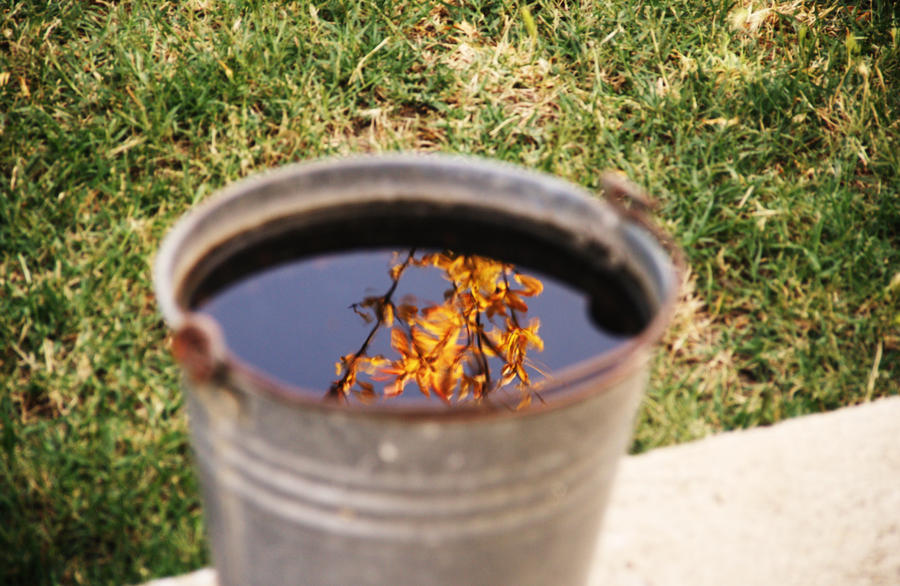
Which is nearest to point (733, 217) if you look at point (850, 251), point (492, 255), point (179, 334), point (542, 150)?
point (850, 251)

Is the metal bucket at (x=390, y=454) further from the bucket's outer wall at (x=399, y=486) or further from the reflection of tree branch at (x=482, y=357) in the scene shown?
the reflection of tree branch at (x=482, y=357)

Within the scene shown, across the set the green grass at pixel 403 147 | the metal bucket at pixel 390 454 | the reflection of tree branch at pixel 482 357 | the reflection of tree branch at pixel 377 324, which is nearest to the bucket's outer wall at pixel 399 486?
the metal bucket at pixel 390 454

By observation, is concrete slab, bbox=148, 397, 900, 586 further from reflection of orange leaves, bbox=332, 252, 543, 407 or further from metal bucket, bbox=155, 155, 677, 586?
metal bucket, bbox=155, 155, 677, 586

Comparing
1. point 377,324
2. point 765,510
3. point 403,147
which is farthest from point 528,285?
point 403,147

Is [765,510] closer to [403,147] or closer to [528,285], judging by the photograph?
[528,285]

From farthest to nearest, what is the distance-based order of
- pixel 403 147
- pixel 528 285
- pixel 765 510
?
pixel 403 147 → pixel 765 510 → pixel 528 285
